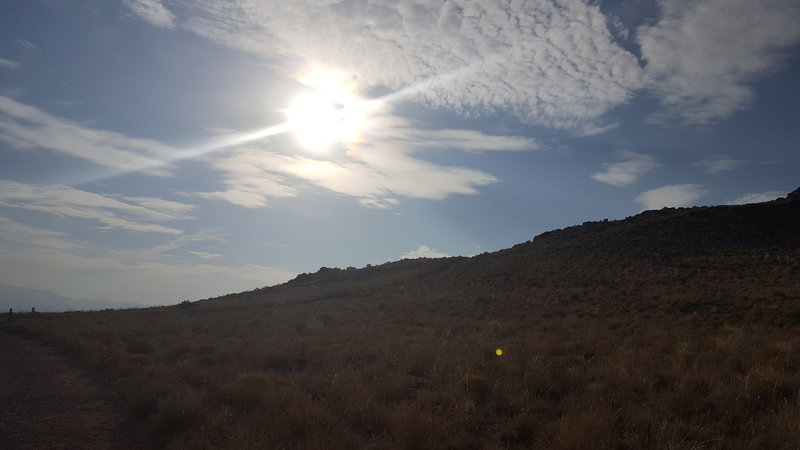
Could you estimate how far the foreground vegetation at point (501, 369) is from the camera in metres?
6.86

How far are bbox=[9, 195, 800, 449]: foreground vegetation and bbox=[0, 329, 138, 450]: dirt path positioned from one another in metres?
0.57

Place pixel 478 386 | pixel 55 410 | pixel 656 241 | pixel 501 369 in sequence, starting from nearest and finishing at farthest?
1. pixel 478 386
2. pixel 55 410
3. pixel 501 369
4. pixel 656 241

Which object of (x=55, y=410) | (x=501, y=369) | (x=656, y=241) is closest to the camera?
(x=55, y=410)

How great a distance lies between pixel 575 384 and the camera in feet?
30.2

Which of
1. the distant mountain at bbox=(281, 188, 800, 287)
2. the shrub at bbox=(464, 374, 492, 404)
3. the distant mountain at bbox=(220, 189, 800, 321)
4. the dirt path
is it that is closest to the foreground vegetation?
the shrub at bbox=(464, 374, 492, 404)

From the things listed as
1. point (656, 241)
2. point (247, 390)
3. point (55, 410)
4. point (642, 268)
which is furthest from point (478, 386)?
point (656, 241)

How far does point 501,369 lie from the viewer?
10.8m

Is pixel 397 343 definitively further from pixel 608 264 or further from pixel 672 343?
pixel 608 264

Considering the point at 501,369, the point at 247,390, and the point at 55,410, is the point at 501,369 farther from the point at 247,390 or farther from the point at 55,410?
the point at 55,410

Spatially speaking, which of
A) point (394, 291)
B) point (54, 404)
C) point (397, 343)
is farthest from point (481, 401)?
point (394, 291)

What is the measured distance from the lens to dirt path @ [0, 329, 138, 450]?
757 centimetres

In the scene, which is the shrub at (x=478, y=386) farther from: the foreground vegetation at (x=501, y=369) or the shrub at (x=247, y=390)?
the shrub at (x=247, y=390)

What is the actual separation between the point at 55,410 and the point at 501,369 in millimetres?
9703

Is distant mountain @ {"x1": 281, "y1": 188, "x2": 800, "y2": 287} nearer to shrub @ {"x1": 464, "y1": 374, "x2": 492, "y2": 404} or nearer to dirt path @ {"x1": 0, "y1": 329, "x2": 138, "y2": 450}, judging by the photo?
shrub @ {"x1": 464, "y1": 374, "x2": 492, "y2": 404}
